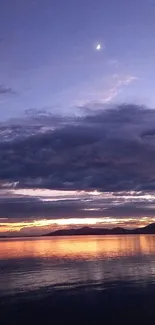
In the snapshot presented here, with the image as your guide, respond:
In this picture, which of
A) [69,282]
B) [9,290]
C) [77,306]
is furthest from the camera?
[69,282]

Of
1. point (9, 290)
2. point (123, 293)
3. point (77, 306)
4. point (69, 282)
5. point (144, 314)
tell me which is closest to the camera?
point (144, 314)

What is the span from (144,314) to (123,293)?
38.4ft

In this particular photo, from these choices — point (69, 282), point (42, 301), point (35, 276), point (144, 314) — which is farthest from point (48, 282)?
point (144, 314)

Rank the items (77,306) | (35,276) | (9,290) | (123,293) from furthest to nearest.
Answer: (35,276)
(9,290)
(123,293)
(77,306)

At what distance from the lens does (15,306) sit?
46656 millimetres

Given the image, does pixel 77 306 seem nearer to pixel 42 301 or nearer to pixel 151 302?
pixel 42 301

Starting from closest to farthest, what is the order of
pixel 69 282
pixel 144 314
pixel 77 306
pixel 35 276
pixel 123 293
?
pixel 144 314 → pixel 77 306 → pixel 123 293 → pixel 69 282 → pixel 35 276

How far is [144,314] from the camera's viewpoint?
135 ft

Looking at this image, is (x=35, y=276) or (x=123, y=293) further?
(x=35, y=276)

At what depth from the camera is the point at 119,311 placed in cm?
4328

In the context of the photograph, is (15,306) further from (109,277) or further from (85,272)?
(85,272)

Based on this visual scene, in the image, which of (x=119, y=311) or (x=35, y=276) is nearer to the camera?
(x=119, y=311)

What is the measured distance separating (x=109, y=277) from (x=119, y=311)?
82.3 ft

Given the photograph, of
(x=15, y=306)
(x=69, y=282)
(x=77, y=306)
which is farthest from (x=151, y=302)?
(x=69, y=282)
